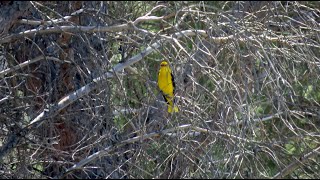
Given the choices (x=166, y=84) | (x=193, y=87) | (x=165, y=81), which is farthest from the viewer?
(x=165, y=81)

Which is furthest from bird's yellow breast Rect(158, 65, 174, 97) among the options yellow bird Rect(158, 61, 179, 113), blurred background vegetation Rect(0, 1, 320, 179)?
blurred background vegetation Rect(0, 1, 320, 179)

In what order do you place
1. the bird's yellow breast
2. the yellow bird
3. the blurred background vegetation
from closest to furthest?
1. the blurred background vegetation
2. the yellow bird
3. the bird's yellow breast

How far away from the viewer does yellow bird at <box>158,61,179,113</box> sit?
18.4 ft

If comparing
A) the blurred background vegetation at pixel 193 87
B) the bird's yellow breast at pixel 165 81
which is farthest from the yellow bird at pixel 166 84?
the blurred background vegetation at pixel 193 87

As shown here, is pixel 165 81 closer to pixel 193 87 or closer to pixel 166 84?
pixel 166 84

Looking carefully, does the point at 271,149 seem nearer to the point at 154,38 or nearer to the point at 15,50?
the point at 154,38

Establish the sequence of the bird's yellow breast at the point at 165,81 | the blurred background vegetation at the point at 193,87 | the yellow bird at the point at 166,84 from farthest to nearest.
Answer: the bird's yellow breast at the point at 165,81
the yellow bird at the point at 166,84
the blurred background vegetation at the point at 193,87

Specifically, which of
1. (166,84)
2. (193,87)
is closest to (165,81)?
(166,84)

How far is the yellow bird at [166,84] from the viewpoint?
5621 millimetres

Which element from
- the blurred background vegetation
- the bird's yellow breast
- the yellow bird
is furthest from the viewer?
the bird's yellow breast

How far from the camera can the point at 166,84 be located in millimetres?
6441

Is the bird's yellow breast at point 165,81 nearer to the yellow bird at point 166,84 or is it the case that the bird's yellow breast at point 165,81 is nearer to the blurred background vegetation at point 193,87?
the yellow bird at point 166,84

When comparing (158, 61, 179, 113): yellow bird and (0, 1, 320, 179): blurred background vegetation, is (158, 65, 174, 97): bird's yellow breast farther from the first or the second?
(0, 1, 320, 179): blurred background vegetation

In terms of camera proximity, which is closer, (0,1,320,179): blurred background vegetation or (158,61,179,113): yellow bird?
(0,1,320,179): blurred background vegetation
